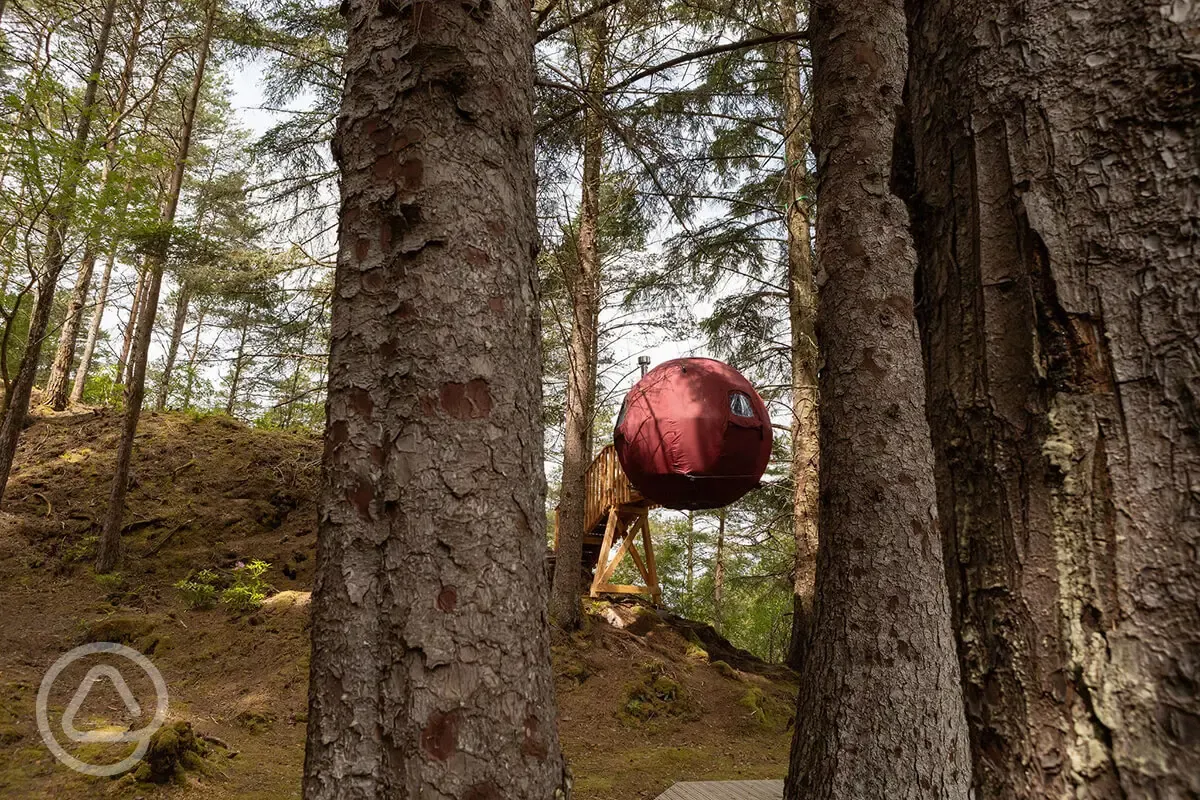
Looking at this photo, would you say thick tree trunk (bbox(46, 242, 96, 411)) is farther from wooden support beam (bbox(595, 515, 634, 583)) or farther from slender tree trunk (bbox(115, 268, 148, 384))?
wooden support beam (bbox(595, 515, 634, 583))

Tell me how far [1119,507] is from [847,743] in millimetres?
2928

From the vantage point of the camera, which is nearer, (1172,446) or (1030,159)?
(1172,446)

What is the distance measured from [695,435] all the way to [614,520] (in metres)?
3.54

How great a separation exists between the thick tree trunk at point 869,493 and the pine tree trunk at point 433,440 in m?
2.42

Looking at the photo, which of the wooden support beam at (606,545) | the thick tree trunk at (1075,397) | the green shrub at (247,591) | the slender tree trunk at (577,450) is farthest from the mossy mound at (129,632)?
the thick tree trunk at (1075,397)

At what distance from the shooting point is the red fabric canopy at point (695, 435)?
6.65 metres

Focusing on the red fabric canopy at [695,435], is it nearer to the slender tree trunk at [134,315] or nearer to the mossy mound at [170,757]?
the mossy mound at [170,757]

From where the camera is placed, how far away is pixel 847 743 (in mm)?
3262

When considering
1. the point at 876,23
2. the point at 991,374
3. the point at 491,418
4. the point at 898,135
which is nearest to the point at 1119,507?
the point at 991,374

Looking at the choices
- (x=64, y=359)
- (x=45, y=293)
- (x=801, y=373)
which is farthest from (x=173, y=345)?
(x=801, y=373)

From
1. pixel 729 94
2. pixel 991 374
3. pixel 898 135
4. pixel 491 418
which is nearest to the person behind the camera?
pixel 991 374

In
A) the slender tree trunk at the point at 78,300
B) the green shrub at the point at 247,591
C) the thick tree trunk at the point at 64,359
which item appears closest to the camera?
the green shrub at the point at 247,591

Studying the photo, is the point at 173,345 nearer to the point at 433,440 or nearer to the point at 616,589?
the point at 616,589

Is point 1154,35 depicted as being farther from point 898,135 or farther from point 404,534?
point 404,534
